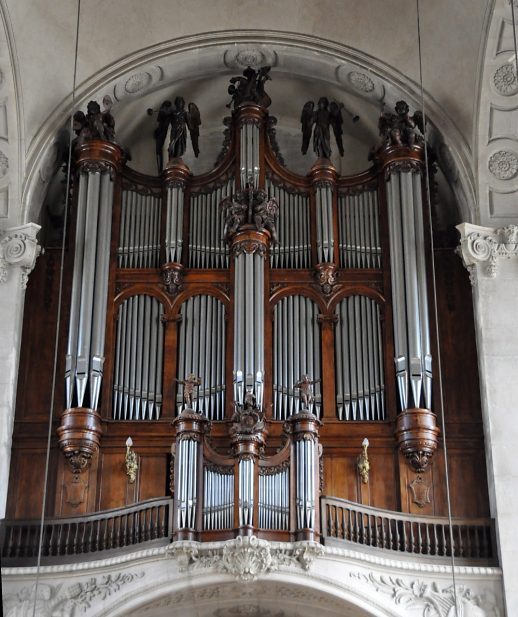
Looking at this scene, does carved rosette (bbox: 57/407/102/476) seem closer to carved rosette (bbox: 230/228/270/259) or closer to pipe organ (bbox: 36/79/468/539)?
pipe organ (bbox: 36/79/468/539)

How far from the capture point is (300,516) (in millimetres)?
19219

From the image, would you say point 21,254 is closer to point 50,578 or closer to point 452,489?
point 50,578

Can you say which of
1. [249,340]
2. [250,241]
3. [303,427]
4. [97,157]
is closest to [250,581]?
[303,427]

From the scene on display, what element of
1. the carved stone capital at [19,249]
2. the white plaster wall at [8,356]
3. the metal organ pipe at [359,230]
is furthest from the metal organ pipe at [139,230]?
the metal organ pipe at [359,230]

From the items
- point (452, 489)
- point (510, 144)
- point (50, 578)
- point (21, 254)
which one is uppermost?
point (510, 144)

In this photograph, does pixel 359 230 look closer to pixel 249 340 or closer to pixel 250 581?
pixel 249 340

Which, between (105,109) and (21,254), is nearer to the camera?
(21,254)

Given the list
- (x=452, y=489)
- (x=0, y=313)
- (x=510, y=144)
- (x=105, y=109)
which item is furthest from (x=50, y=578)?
(x=510, y=144)

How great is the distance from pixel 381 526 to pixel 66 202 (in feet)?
25.0

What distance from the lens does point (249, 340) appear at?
21.6 metres

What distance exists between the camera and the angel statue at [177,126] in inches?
926

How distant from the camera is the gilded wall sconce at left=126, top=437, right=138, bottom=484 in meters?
21.0

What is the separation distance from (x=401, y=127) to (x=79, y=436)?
289 inches

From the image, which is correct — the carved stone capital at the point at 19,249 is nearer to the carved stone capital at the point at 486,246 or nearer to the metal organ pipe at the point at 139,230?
the metal organ pipe at the point at 139,230
